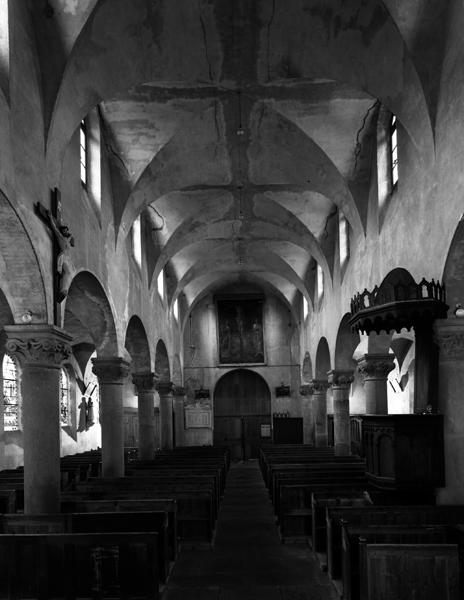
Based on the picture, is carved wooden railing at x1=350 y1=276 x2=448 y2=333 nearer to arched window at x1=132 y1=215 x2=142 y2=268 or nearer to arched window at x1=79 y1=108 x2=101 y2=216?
arched window at x1=79 y1=108 x2=101 y2=216

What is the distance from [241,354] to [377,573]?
30646 millimetres

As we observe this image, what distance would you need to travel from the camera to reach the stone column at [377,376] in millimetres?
18688

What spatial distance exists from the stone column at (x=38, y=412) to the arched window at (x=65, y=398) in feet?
56.3

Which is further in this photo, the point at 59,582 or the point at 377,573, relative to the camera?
the point at 59,582

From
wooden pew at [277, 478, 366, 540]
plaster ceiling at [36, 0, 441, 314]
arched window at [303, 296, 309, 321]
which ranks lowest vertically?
wooden pew at [277, 478, 366, 540]

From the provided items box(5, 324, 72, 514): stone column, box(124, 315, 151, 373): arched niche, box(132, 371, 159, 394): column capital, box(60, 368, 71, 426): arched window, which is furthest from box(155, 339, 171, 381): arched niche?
box(5, 324, 72, 514): stone column

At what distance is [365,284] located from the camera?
60.5 ft

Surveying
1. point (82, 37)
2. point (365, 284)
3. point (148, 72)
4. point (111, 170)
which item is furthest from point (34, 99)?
point (365, 284)

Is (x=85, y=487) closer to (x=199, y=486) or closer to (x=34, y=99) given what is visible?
(x=199, y=486)

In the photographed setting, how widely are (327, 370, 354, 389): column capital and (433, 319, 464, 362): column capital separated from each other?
1152 centimetres

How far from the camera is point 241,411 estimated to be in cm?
3800

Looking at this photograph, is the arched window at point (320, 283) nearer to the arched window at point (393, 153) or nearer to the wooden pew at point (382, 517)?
the arched window at point (393, 153)

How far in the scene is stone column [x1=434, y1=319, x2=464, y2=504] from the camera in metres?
11.8

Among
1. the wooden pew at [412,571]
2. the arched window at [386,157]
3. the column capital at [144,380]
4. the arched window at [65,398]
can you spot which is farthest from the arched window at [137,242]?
the wooden pew at [412,571]
